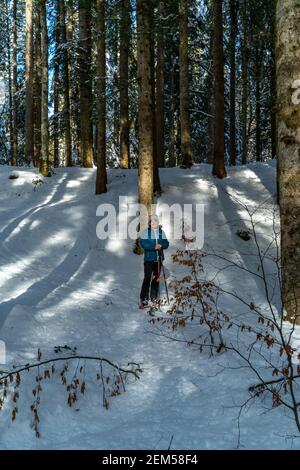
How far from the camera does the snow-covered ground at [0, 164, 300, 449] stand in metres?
3.91

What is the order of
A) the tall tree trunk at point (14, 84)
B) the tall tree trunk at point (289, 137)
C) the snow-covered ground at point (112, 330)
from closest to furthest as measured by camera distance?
the snow-covered ground at point (112, 330), the tall tree trunk at point (289, 137), the tall tree trunk at point (14, 84)

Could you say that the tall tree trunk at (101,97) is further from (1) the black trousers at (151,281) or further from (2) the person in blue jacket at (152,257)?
(1) the black trousers at (151,281)

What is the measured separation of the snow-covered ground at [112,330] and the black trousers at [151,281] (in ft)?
1.22

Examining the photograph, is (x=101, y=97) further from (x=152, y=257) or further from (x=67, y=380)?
(x=67, y=380)

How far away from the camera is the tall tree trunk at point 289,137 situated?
20.0ft

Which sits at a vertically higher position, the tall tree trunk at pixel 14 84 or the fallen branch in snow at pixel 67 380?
the tall tree trunk at pixel 14 84

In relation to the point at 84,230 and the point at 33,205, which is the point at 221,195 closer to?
→ the point at 84,230

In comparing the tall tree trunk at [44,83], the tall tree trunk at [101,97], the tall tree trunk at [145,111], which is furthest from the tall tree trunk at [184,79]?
the tall tree trunk at [145,111]

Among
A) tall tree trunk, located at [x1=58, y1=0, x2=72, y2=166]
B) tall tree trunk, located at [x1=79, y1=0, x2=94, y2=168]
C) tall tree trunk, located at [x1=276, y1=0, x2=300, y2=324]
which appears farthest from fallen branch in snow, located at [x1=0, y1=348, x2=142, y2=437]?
tall tree trunk, located at [x1=58, y1=0, x2=72, y2=166]

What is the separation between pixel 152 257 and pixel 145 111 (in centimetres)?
446

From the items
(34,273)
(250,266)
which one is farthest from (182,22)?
(34,273)

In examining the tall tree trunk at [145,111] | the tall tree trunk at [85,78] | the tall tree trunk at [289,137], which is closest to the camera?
the tall tree trunk at [289,137]

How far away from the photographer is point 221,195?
15164mm
